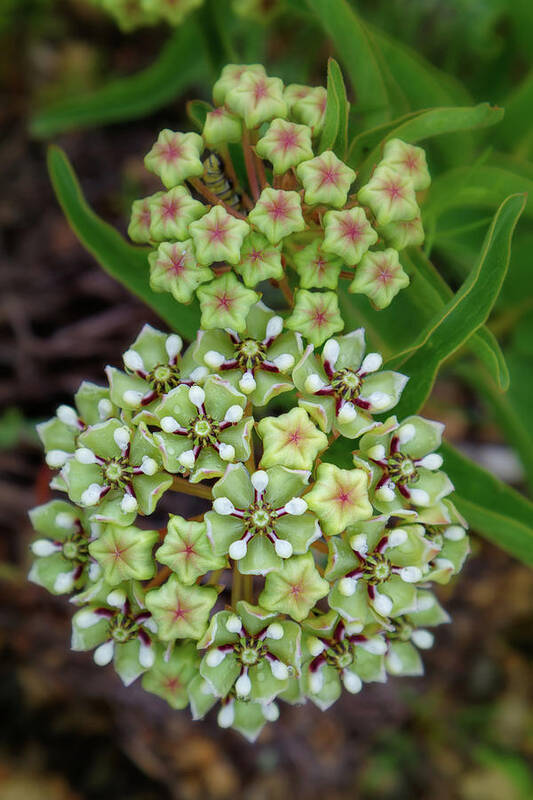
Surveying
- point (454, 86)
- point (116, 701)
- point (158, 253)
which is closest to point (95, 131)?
point (454, 86)

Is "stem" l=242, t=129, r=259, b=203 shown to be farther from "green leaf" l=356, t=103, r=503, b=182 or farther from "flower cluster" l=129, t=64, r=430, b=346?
"green leaf" l=356, t=103, r=503, b=182

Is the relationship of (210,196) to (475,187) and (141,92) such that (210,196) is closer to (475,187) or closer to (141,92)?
(475,187)

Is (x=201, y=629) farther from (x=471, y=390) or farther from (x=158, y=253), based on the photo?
(x=471, y=390)

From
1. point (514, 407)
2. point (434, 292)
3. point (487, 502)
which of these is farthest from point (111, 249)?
point (514, 407)

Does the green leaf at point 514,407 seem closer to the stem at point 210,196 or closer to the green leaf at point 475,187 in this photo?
the green leaf at point 475,187

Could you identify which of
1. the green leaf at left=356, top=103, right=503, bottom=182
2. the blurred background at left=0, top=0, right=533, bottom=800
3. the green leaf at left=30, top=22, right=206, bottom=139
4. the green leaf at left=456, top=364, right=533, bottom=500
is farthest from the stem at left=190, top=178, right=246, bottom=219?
the blurred background at left=0, top=0, right=533, bottom=800

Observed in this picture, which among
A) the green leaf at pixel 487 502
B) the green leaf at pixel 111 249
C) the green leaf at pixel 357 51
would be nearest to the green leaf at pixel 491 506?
the green leaf at pixel 487 502
